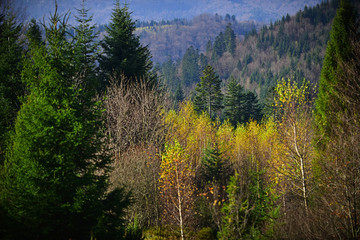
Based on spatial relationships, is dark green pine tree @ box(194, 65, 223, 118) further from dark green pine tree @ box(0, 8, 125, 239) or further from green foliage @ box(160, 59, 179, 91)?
green foliage @ box(160, 59, 179, 91)

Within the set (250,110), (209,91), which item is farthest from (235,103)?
(209,91)

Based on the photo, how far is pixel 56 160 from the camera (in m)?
6.01

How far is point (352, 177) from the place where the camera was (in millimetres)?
6691

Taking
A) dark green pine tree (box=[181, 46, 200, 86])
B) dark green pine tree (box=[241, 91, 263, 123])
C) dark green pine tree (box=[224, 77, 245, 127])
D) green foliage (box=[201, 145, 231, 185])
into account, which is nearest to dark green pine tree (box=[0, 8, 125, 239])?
green foliage (box=[201, 145, 231, 185])

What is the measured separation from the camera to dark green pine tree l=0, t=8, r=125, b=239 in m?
5.68

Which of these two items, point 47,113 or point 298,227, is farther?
point 298,227

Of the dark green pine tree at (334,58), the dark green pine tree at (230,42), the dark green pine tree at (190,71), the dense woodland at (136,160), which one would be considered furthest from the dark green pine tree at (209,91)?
the dark green pine tree at (230,42)

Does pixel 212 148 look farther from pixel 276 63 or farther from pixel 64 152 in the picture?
pixel 276 63

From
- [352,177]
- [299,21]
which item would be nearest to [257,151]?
[352,177]

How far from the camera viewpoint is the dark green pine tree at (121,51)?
19703 mm

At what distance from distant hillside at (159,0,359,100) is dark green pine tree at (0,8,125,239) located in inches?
3629

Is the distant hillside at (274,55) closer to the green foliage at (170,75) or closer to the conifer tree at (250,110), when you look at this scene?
the green foliage at (170,75)

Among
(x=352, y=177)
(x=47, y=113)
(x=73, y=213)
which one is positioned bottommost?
(x=73, y=213)

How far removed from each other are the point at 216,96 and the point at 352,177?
129 ft
